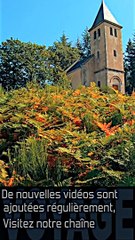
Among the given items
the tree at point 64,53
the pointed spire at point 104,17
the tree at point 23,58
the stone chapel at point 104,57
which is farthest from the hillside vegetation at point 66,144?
the tree at point 64,53

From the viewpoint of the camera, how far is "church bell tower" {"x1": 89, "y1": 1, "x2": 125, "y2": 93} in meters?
25.6

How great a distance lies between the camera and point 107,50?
25766 millimetres

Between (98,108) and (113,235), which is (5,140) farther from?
(113,235)

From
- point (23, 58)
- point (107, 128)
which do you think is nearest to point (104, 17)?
point (23, 58)

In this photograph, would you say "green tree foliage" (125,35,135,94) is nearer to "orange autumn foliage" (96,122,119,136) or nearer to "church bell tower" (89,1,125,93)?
"church bell tower" (89,1,125,93)

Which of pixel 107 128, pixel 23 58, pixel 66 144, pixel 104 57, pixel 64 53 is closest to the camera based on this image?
pixel 66 144

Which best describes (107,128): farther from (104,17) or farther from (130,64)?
(130,64)

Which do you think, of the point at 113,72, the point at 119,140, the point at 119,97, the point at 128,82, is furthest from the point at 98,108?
the point at 128,82

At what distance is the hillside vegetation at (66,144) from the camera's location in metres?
1.30

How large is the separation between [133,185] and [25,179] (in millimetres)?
431

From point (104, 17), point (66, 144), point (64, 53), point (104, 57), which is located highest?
point (104, 17)

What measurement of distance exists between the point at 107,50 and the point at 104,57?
616 millimetres

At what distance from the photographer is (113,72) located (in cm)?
2566

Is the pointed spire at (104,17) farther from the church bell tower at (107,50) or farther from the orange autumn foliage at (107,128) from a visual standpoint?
the orange autumn foliage at (107,128)
